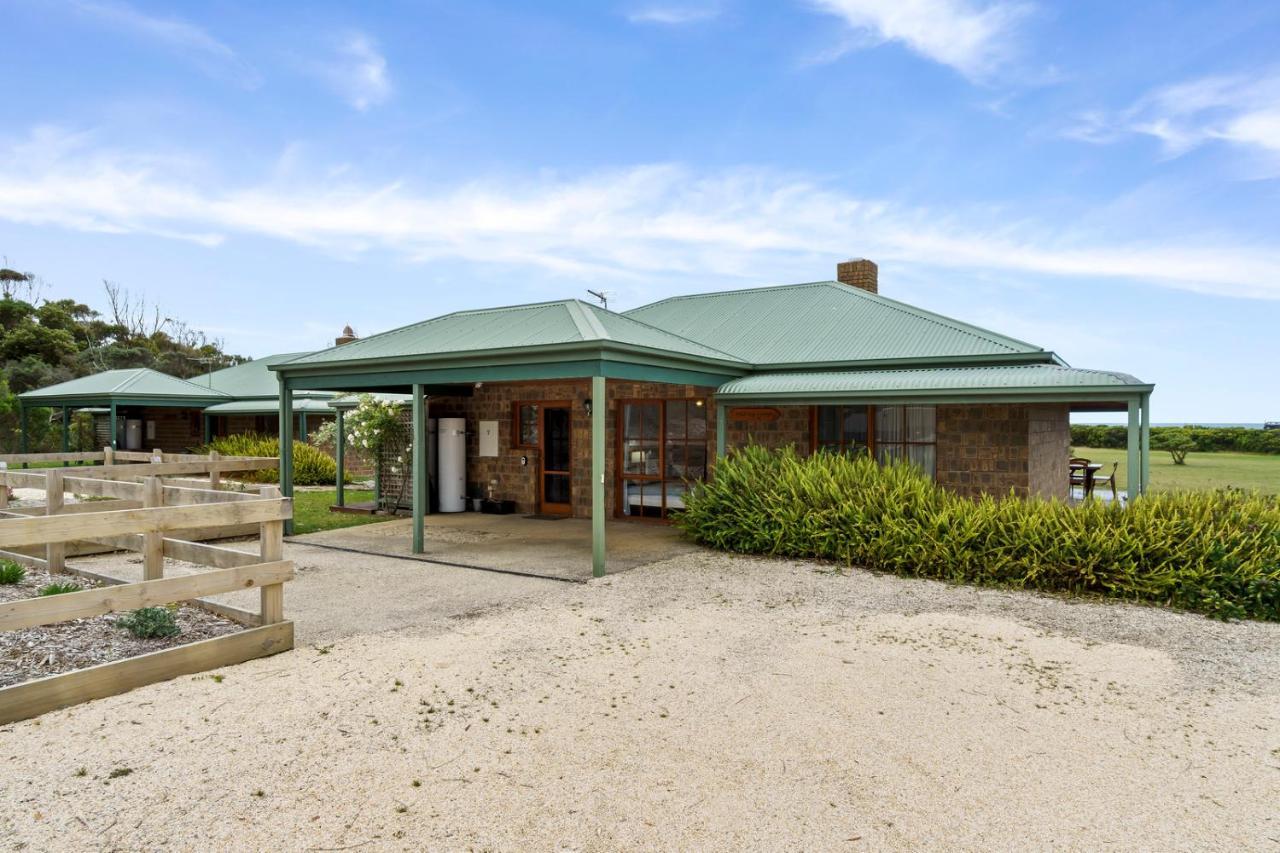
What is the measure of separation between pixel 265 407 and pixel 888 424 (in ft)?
61.0

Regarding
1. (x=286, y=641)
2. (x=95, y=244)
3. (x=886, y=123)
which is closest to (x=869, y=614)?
(x=286, y=641)

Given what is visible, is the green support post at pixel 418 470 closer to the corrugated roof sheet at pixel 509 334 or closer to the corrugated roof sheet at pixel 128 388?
the corrugated roof sheet at pixel 509 334

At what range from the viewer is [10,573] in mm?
6473

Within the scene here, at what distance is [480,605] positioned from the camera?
7051 millimetres

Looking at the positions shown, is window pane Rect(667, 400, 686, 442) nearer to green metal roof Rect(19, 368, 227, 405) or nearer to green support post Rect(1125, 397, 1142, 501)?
green support post Rect(1125, 397, 1142, 501)

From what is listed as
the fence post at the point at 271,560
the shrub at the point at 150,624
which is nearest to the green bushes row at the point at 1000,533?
the fence post at the point at 271,560

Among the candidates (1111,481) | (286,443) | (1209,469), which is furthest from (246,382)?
(1209,469)

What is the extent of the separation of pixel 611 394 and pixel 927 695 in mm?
8692

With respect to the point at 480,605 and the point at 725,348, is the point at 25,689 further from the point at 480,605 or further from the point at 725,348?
the point at 725,348

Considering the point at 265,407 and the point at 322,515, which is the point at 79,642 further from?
the point at 265,407

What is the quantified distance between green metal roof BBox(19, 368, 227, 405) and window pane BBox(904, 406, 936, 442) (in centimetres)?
2133

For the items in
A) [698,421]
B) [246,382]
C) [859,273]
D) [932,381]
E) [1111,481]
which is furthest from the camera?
[246,382]

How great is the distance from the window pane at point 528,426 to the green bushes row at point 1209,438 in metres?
24.5

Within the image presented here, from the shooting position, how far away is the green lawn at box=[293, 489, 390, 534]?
1230cm
